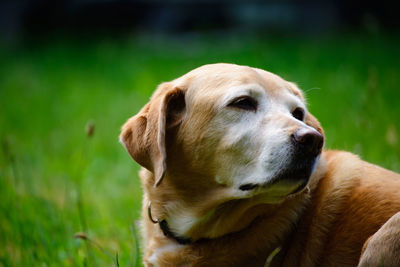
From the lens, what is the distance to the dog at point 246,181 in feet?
7.89

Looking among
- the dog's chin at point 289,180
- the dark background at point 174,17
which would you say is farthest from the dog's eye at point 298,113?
the dark background at point 174,17

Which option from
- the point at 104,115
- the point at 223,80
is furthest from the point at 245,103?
the point at 104,115

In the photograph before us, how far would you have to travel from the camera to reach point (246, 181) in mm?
2432

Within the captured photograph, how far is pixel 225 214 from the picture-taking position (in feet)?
8.56

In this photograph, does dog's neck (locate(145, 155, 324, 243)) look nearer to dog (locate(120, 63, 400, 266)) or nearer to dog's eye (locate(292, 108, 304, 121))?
dog (locate(120, 63, 400, 266))

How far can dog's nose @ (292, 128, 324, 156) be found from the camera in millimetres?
2281

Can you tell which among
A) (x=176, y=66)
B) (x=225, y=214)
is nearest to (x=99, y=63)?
(x=176, y=66)

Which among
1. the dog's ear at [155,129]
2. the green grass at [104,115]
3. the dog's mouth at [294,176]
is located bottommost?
the green grass at [104,115]

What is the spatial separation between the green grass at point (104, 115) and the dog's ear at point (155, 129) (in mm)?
460

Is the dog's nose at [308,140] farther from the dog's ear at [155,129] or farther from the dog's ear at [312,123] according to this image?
the dog's ear at [155,129]

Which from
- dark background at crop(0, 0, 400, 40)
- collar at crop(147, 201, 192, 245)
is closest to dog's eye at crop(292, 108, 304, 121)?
collar at crop(147, 201, 192, 245)

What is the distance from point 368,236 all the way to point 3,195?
252cm

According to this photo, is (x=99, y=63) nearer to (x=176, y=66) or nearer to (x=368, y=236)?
(x=176, y=66)

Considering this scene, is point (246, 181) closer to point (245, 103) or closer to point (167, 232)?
point (245, 103)
